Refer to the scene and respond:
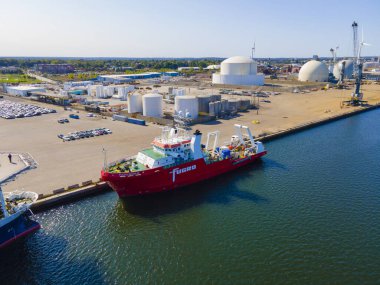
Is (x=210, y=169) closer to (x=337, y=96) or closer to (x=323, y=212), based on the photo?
(x=323, y=212)

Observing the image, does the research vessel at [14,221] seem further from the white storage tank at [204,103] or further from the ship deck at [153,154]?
the white storage tank at [204,103]

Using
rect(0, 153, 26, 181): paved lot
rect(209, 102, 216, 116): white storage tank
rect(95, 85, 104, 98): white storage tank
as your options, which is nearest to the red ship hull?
rect(0, 153, 26, 181): paved lot

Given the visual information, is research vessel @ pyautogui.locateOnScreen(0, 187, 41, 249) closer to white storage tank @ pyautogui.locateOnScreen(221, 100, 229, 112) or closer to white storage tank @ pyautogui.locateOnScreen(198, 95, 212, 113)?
white storage tank @ pyautogui.locateOnScreen(198, 95, 212, 113)

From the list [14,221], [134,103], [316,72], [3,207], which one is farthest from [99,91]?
[316,72]

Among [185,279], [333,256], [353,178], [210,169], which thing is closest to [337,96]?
[353,178]

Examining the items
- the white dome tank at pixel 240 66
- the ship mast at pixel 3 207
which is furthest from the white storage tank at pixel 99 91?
the ship mast at pixel 3 207
